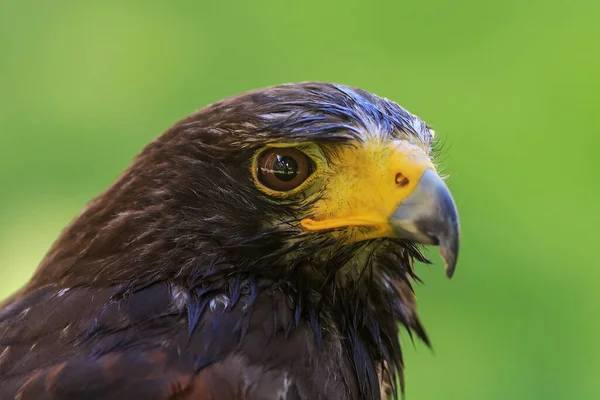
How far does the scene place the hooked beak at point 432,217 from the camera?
4.65ft

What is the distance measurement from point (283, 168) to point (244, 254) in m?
0.17

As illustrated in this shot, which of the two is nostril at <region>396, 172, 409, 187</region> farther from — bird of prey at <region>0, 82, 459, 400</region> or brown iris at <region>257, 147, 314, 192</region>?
brown iris at <region>257, 147, 314, 192</region>

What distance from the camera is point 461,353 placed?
340 centimetres

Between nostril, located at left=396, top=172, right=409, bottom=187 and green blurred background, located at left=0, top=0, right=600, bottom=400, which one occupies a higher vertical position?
nostril, located at left=396, top=172, right=409, bottom=187

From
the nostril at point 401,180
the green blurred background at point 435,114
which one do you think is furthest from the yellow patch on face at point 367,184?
the green blurred background at point 435,114

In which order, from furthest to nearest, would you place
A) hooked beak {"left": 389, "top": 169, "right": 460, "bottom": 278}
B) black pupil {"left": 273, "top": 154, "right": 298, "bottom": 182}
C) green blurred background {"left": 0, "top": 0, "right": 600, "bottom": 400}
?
green blurred background {"left": 0, "top": 0, "right": 600, "bottom": 400}, black pupil {"left": 273, "top": 154, "right": 298, "bottom": 182}, hooked beak {"left": 389, "top": 169, "right": 460, "bottom": 278}

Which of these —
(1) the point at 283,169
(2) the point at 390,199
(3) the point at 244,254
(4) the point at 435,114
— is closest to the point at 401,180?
(2) the point at 390,199

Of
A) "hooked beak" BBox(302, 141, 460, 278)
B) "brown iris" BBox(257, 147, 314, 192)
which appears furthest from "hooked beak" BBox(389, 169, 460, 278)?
"brown iris" BBox(257, 147, 314, 192)

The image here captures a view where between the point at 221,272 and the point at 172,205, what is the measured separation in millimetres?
149

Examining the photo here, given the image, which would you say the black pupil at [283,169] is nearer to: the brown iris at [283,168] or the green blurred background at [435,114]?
the brown iris at [283,168]

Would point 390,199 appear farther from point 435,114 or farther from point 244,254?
point 435,114

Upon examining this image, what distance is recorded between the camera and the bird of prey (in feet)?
4.68

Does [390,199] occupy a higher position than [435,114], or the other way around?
[390,199]

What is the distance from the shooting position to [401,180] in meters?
1.47
